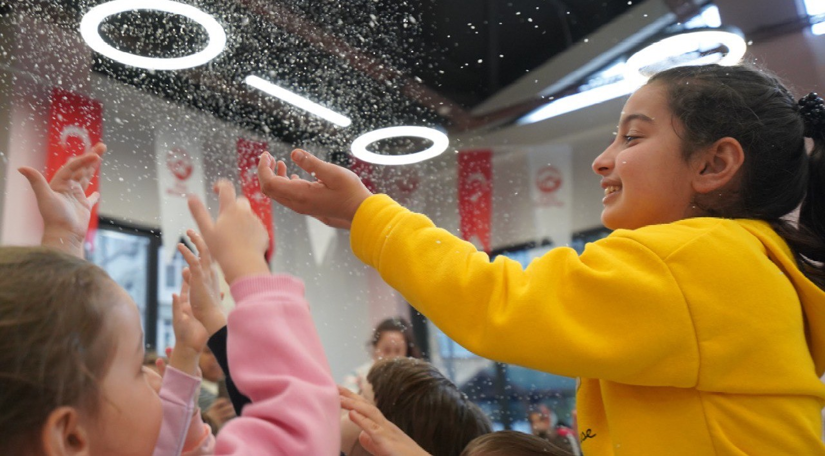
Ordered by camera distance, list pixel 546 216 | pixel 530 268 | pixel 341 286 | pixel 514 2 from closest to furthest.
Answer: pixel 530 268 → pixel 514 2 → pixel 341 286 → pixel 546 216

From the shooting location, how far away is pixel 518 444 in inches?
21.1

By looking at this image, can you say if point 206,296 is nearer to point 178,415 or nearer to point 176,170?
point 178,415

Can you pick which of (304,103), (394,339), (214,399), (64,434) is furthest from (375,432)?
(214,399)

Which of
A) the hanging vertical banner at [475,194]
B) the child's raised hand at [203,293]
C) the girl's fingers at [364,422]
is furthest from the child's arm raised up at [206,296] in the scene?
the hanging vertical banner at [475,194]

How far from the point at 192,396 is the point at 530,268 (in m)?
0.27

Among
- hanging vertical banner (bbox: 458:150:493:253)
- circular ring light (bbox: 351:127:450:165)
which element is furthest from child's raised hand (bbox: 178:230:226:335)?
hanging vertical banner (bbox: 458:150:493:253)

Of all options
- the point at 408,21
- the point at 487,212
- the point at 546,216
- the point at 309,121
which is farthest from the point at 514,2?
the point at 546,216

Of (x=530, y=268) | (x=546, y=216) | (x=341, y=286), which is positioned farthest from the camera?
(x=546, y=216)

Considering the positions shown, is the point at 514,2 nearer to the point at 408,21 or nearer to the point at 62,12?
the point at 408,21

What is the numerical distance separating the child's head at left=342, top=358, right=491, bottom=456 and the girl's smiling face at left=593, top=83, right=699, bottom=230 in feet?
0.74

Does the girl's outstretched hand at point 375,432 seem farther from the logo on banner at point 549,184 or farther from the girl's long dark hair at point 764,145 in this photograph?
the logo on banner at point 549,184

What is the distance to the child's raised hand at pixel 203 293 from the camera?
522mm

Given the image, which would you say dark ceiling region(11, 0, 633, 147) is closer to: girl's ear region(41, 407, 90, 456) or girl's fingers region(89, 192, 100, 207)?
girl's fingers region(89, 192, 100, 207)

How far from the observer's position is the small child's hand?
20.8 inches
